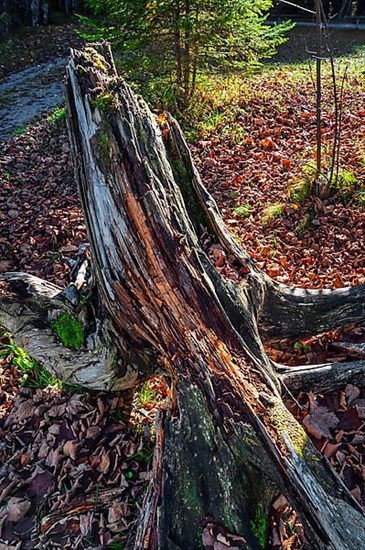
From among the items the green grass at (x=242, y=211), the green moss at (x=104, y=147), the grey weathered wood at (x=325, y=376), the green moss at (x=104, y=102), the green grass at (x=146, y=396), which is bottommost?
the green grass at (x=146, y=396)

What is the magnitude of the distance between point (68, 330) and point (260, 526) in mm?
1576

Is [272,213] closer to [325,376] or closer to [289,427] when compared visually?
[325,376]

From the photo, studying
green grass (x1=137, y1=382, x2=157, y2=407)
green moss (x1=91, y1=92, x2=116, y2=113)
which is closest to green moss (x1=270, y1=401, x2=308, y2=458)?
green grass (x1=137, y1=382, x2=157, y2=407)

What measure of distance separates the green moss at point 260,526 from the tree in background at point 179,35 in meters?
6.53

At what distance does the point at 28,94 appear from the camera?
1140 centimetres

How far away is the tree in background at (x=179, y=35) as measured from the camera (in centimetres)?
685

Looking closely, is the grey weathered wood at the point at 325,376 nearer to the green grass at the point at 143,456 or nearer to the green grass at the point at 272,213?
the green grass at the point at 143,456

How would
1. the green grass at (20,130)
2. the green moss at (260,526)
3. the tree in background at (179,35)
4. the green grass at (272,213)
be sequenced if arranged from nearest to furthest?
the green moss at (260,526), the green grass at (272,213), the tree in background at (179,35), the green grass at (20,130)

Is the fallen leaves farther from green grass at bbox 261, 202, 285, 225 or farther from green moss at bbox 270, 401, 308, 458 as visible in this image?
green grass at bbox 261, 202, 285, 225

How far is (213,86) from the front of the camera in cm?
881

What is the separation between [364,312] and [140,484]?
76.3 inches

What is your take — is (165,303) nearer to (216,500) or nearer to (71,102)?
(216,500)

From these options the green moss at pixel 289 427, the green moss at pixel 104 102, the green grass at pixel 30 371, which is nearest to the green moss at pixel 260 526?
the green moss at pixel 289 427

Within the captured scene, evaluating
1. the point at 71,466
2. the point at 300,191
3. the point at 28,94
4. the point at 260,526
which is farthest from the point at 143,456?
the point at 28,94
